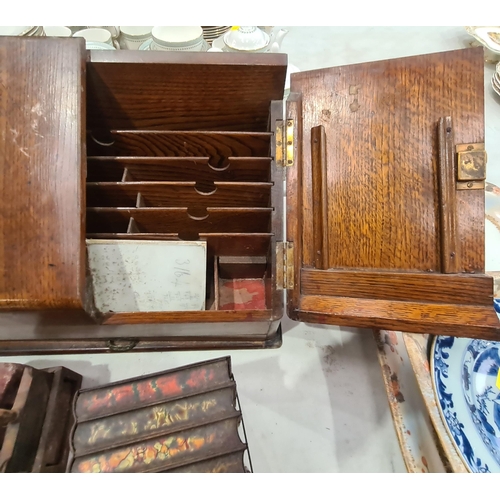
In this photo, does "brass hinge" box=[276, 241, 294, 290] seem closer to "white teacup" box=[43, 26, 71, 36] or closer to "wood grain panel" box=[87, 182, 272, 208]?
"wood grain panel" box=[87, 182, 272, 208]

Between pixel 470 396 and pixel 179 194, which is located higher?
pixel 179 194

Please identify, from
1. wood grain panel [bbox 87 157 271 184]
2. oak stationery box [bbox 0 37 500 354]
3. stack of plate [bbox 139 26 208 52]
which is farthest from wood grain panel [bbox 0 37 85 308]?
stack of plate [bbox 139 26 208 52]

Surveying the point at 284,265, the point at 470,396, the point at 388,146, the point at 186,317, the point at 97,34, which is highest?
the point at 97,34

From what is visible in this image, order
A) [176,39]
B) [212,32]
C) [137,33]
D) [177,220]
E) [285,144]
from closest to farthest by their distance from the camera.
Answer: [285,144] < [177,220] < [176,39] < [137,33] < [212,32]

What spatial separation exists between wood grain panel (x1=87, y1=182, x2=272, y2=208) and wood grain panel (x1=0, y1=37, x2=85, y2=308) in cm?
20

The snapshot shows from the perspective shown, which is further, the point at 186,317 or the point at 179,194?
the point at 179,194

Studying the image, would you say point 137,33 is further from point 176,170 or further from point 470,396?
point 470,396

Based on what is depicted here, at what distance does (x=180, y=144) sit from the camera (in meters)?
1.06

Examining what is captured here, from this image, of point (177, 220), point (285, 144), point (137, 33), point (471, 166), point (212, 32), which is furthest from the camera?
point (212, 32)

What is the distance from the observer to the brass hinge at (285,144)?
831 millimetres

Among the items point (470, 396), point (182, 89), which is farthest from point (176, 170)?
point (470, 396)

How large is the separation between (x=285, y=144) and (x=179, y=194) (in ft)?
1.23

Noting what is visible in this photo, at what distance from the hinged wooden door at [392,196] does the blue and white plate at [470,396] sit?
0.22 metres

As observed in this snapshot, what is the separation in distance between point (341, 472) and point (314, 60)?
162 centimetres
